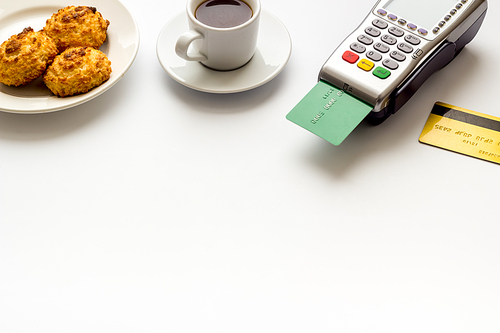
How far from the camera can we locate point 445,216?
2.02 feet

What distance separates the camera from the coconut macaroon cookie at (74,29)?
720mm

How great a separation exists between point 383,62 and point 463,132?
0.64 ft

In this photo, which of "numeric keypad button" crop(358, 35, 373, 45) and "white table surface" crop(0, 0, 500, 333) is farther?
"numeric keypad button" crop(358, 35, 373, 45)

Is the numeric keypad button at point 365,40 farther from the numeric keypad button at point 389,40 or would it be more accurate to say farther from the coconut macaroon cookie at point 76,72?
the coconut macaroon cookie at point 76,72

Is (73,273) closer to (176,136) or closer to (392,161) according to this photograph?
(176,136)

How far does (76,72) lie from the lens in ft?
2.19

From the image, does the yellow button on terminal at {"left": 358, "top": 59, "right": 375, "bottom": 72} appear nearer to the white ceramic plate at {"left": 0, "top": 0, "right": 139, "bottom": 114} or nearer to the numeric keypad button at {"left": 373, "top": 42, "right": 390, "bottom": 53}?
the numeric keypad button at {"left": 373, "top": 42, "right": 390, "bottom": 53}

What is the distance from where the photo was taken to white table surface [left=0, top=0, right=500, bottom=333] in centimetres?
54

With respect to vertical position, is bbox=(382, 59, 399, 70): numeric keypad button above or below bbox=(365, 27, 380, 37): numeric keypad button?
below

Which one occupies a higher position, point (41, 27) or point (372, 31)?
point (372, 31)

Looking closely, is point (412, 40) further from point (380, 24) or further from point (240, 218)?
point (240, 218)

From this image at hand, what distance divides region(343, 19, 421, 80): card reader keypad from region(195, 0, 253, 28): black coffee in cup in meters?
0.20

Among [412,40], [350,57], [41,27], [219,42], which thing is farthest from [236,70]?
[41,27]

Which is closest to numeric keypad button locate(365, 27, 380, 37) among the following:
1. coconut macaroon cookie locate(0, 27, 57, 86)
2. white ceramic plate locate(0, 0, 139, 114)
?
white ceramic plate locate(0, 0, 139, 114)
